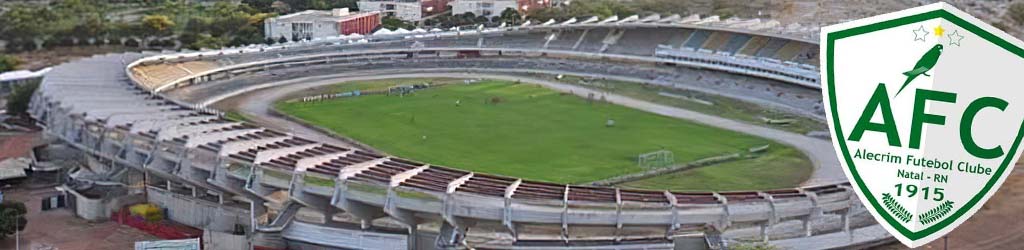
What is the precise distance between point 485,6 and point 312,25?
959 cm

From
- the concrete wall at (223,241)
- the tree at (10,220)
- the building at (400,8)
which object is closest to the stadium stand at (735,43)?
the building at (400,8)

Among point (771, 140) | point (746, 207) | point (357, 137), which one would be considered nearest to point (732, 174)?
point (771, 140)

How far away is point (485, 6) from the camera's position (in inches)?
2196

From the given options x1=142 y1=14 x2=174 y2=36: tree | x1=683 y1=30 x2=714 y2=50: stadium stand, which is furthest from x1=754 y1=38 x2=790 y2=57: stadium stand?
x1=142 y1=14 x2=174 y2=36: tree

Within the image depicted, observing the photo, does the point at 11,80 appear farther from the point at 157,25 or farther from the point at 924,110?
the point at 924,110

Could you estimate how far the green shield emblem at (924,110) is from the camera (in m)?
8.14

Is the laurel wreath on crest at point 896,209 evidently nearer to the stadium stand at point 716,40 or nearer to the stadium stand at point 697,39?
the stadium stand at point 716,40

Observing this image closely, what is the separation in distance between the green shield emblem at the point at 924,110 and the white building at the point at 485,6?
154ft

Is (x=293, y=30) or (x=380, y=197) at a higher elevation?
(x=380, y=197)

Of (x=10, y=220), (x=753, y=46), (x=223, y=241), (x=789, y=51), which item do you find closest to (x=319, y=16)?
(x=753, y=46)

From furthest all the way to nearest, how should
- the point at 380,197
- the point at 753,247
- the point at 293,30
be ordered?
the point at 293,30 → the point at 380,197 → the point at 753,247

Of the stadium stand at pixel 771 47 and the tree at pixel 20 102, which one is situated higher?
the stadium stand at pixel 771 47

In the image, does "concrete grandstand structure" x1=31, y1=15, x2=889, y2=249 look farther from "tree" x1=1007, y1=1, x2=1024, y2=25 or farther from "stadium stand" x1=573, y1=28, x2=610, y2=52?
"stadium stand" x1=573, y1=28, x2=610, y2=52

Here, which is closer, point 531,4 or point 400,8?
point 400,8
